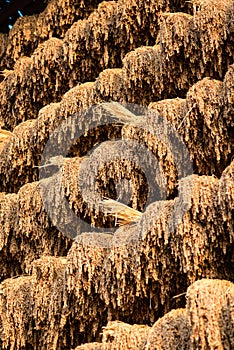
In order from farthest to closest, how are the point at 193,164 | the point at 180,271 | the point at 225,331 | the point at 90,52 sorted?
the point at 90,52
the point at 193,164
the point at 180,271
the point at 225,331

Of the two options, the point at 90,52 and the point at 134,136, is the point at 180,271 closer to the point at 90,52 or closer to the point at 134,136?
the point at 134,136

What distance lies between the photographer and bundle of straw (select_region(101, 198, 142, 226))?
110 inches

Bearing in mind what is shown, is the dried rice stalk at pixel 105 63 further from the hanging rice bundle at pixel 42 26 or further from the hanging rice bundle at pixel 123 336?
the hanging rice bundle at pixel 123 336

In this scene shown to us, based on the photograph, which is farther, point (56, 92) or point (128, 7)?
point (56, 92)

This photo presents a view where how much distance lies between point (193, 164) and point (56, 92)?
1.00m

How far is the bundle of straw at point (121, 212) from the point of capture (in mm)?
2794

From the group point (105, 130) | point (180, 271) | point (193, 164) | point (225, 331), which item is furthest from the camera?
point (105, 130)

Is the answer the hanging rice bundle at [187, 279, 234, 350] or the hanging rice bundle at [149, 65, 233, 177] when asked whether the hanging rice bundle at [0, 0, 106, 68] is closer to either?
the hanging rice bundle at [149, 65, 233, 177]

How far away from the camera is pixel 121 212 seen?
9.25 feet

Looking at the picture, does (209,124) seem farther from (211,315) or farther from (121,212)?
(211,315)

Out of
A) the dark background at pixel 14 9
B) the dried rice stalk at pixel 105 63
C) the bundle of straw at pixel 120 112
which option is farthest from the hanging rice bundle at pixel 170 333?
the dark background at pixel 14 9

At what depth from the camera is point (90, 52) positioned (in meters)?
3.44

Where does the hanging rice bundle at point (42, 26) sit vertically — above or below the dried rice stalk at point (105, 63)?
above

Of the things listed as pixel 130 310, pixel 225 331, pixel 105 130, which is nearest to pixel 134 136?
pixel 105 130
